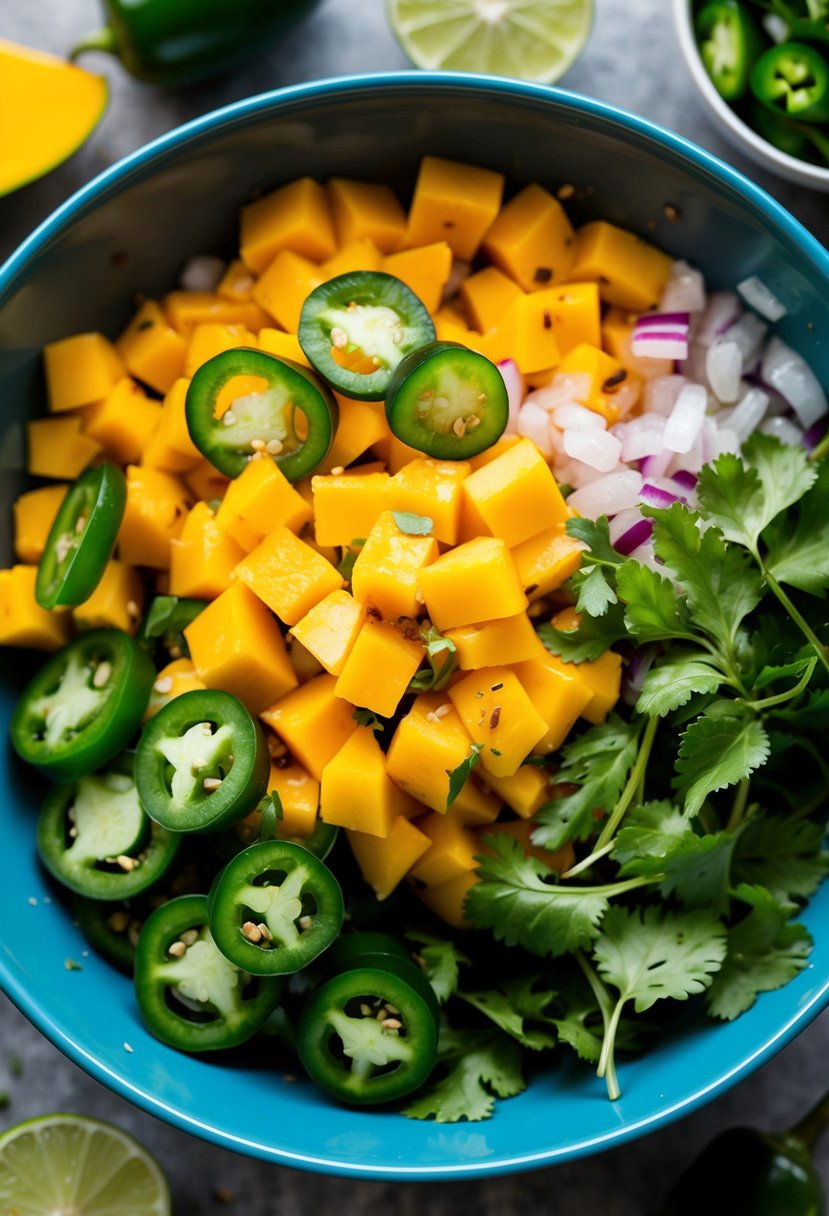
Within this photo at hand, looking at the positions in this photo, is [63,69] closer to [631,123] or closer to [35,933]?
[631,123]

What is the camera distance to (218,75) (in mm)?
2631

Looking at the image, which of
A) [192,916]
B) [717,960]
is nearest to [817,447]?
[717,960]

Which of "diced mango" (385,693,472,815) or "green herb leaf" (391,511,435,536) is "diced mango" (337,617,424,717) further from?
"green herb leaf" (391,511,435,536)

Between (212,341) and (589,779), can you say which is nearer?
(589,779)

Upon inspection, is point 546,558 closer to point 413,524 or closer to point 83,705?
point 413,524

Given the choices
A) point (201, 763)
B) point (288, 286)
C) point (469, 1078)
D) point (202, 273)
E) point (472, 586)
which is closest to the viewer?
point (472, 586)

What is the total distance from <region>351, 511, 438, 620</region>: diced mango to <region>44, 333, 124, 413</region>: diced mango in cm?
72

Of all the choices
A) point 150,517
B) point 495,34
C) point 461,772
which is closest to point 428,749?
point 461,772

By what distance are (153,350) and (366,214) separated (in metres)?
0.53

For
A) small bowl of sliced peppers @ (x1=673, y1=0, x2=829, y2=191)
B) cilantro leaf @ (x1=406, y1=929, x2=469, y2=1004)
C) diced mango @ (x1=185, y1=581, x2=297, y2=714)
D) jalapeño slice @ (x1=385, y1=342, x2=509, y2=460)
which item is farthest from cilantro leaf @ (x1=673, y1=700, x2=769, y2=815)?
small bowl of sliced peppers @ (x1=673, y1=0, x2=829, y2=191)

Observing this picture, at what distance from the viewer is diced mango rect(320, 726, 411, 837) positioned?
2018mm

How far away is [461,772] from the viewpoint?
6.51 ft

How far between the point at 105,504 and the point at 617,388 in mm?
1051

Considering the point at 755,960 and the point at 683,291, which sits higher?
the point at 683,291
